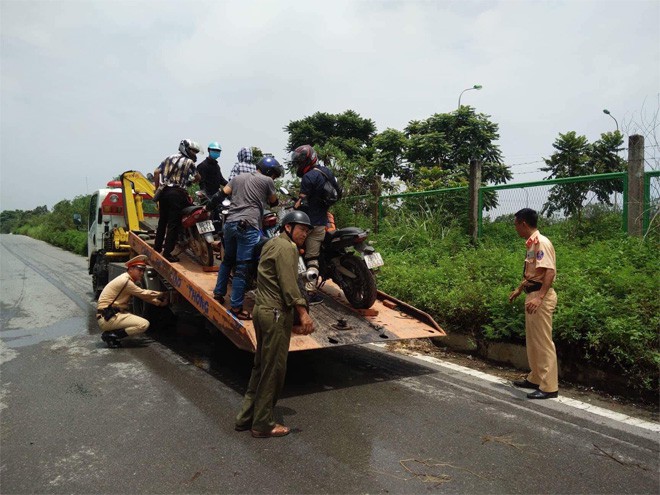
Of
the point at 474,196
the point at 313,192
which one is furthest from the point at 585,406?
the point at 474,196

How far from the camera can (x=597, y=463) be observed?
345 cm

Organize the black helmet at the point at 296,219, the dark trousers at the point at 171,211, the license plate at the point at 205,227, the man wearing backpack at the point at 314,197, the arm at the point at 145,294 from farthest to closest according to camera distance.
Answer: the arm at the point at 145,294, the dark trousers at the point at 171,211, the license plate at the point at 205,227, the man wearing backpack at the point at 314,197, the black helmet at the point at 296,219

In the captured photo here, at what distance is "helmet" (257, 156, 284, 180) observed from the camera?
5828 mm

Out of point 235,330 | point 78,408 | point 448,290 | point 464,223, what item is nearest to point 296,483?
point 235,330

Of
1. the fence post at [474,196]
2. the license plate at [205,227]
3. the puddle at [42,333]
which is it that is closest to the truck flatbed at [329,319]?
the license plate at [205,227]

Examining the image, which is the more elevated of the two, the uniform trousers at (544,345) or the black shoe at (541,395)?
the uniform trousers at (544,345)

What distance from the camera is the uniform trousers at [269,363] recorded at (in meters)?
3.92

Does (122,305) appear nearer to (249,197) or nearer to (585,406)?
(249,197)

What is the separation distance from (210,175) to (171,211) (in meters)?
0.98

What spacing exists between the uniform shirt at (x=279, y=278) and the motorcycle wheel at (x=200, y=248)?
2966 mm

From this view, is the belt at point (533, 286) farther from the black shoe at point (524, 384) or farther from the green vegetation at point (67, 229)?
the green vegetation at point (67, 229)

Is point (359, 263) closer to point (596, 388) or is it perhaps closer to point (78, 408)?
point (596, 388)

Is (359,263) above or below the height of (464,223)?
below

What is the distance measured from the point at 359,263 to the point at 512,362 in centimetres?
204
